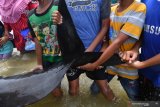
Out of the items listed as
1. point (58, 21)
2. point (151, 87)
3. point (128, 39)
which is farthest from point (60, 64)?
point (151, 87)

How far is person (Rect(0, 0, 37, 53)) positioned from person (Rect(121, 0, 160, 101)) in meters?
2.42

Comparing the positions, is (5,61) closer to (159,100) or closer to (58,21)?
(58,21)

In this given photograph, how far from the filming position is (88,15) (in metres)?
3.49

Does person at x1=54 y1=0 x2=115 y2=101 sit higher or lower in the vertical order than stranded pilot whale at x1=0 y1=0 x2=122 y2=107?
higher

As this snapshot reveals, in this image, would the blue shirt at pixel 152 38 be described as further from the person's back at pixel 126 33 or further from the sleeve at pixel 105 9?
the sleeve at pixel 105 9

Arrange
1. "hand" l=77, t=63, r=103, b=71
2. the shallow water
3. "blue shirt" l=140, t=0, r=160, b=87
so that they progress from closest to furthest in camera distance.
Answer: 1. "blue shirt" l=140, t=0, r=160, b=87
2. "hand" l=77, t=63, r=103, b=71
3. the shallow water

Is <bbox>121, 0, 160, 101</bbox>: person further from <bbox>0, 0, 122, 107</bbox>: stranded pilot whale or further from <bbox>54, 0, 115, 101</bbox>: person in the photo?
<bbox>54, 0, 115, 101</bbox>: person

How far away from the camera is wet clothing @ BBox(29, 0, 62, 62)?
12.1 feet

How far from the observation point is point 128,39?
3348 mm

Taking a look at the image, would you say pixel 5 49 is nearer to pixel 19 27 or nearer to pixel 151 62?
pixel 19 27

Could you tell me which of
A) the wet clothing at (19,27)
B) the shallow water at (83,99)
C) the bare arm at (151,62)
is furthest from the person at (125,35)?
the wet clothing at (19,27)

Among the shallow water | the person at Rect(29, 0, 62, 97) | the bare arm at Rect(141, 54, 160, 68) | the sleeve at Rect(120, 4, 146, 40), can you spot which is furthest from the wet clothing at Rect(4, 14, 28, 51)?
the bare arm at Rect(141, 54, 160, 68)

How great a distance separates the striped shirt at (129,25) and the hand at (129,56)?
16 centimetres

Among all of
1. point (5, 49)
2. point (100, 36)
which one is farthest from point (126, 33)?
point (5, 49)
